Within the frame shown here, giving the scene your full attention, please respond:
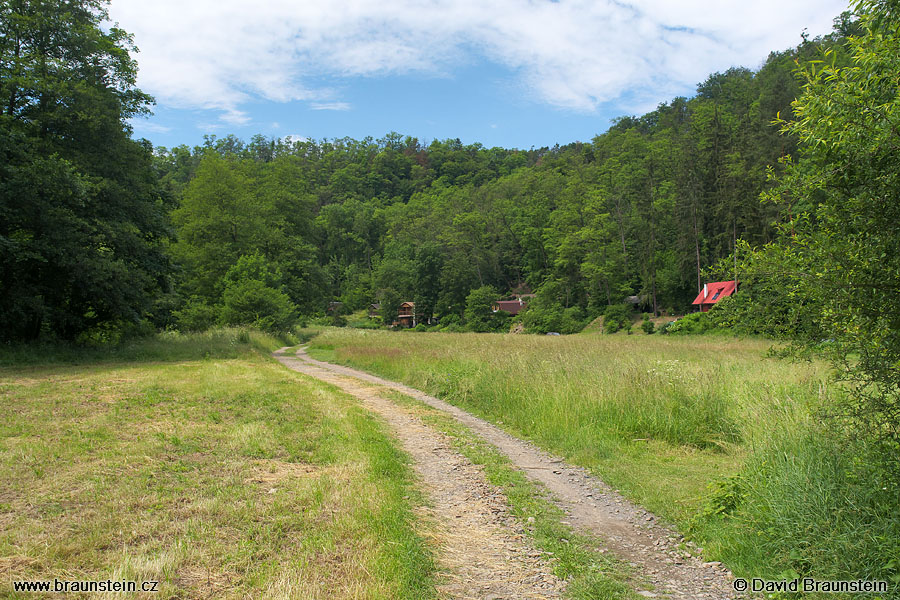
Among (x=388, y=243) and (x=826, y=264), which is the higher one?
(x=388, y=243)

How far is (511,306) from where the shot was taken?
8506cm

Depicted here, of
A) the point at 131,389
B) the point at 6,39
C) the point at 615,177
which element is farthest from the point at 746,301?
the point at 615,177

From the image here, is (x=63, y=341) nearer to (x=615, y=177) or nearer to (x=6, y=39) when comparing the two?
(x=6, y=39)

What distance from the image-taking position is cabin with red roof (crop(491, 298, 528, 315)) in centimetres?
8291

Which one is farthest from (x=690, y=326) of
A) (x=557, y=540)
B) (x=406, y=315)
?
(x=406, y=315)

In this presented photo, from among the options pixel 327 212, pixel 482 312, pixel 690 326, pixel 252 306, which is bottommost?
pixel 690 326

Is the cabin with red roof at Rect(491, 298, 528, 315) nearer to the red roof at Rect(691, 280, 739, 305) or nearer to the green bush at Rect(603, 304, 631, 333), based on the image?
the green bush at Rect(603, 304, 631, 333)

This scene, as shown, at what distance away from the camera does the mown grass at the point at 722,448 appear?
4.19 metres

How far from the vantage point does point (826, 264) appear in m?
4.02

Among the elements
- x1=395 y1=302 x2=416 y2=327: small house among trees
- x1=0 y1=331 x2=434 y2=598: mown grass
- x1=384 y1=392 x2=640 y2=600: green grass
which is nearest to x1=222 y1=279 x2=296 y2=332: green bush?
x1=0 y1=331 x2=434 y2=598: mown grass

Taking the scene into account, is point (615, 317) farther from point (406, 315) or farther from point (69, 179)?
point (69, 179)

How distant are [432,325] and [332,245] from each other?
127 ft

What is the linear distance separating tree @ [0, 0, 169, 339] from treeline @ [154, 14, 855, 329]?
5046 mm

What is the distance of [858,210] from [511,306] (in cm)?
8150
